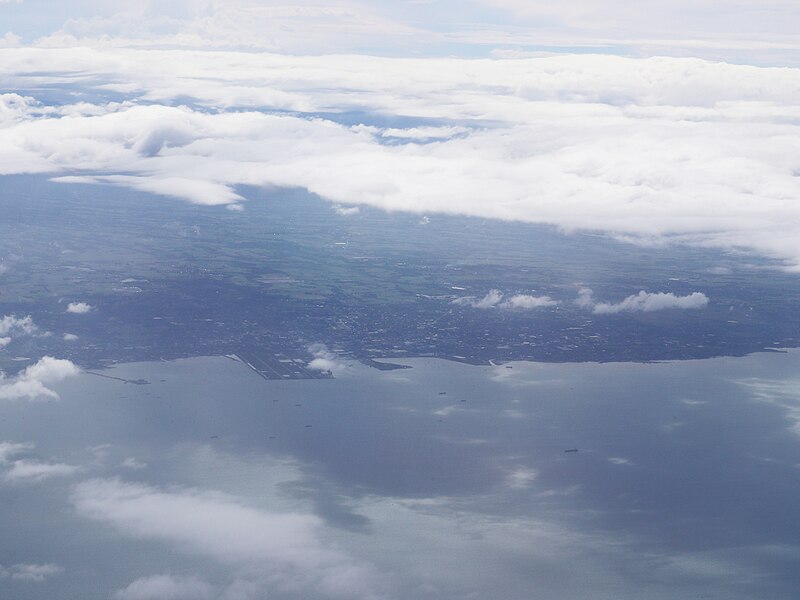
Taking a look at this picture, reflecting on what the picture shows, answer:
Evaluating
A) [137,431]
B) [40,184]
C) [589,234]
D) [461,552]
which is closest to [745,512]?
A: [461,552]

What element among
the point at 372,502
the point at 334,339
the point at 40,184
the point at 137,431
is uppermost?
the point at 40,184

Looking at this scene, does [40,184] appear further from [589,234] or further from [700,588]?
[700,588]

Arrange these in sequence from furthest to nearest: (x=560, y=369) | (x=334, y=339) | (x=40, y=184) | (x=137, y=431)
→ (x=40, y=184), (x=334, y=339), (x=560, y=369), (x=137, y=431)

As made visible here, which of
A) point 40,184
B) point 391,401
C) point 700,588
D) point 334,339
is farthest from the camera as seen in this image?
point 40,184

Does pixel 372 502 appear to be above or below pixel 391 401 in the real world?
below

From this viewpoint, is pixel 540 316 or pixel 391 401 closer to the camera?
pixel 391 401

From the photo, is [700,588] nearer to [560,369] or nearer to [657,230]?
[560,369]
